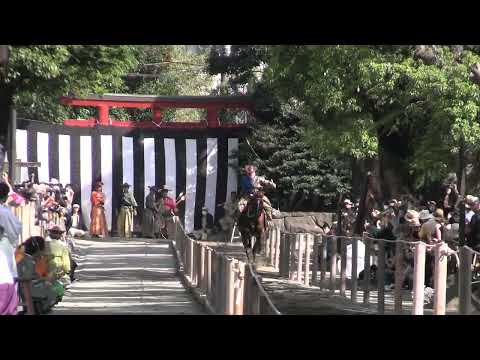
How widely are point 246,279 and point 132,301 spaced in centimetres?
535

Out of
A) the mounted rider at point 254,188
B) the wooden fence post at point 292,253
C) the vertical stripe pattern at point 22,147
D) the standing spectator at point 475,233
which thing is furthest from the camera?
the vertical stripe pattern at point 22,147

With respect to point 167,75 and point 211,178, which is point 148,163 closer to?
point 211,178

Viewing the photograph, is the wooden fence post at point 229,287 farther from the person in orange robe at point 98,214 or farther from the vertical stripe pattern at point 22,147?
the person in orange robe at point 98,214

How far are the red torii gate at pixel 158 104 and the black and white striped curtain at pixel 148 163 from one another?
550 millimetres

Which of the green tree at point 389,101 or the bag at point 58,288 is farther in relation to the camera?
the green tree at point 389,101

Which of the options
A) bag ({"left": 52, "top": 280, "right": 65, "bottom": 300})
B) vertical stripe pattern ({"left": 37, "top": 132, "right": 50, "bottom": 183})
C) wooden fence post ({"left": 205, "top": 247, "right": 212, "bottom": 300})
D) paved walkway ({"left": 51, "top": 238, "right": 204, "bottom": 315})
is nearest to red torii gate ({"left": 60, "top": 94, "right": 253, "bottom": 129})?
vertical stripe pattern ({"left": 37, "top": 132, "right": 50, "bottom": 183})

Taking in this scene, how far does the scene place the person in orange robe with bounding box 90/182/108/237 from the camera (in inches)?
1286

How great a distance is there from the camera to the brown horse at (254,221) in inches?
951

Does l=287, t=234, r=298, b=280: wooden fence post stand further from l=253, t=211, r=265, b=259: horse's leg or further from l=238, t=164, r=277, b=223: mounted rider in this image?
l=238, t=164, r=277, b=223: mounted rider

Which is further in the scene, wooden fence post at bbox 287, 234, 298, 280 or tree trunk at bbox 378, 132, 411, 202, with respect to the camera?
tree trunk at bbox 378, 132, 411, 202

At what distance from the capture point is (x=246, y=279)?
1136cm

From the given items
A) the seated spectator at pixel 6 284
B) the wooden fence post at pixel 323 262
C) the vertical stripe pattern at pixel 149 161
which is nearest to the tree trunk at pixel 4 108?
the wooden fence post at pixel 323 262

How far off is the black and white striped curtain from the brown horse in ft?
34.7
